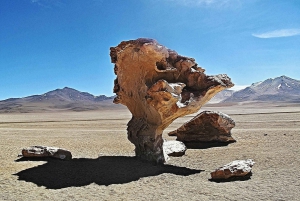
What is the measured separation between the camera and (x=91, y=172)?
9.66 meters

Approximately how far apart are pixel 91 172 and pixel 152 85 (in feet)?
11.8

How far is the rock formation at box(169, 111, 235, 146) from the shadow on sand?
601 cm

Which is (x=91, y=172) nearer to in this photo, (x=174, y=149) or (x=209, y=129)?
(x=174, y=149)

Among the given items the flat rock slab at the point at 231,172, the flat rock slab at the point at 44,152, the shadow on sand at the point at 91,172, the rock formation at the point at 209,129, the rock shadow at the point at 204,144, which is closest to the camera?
the shadow on sand at the point at 91,172

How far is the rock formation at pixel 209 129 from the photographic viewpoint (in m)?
16.5

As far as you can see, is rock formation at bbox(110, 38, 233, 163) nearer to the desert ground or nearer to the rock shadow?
the desert ground

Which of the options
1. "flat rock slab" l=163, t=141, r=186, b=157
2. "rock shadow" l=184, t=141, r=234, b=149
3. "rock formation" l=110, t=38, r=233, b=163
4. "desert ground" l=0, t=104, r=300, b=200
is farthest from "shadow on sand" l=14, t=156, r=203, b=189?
"rock shadow" l=184, t=141, r=234, b=149

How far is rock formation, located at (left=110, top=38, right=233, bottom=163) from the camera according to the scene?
10.7 metres

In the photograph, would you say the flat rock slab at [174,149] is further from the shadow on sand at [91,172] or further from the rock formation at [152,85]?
the shadow on sand at [91,172]

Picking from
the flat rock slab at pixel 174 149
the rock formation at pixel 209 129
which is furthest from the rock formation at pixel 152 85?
the rock formation at pixel 209 129

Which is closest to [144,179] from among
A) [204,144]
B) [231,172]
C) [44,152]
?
[231,172]

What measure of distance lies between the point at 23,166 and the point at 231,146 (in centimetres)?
996

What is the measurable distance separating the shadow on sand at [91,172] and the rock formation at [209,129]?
19.7 ft

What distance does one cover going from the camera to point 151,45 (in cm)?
1051
